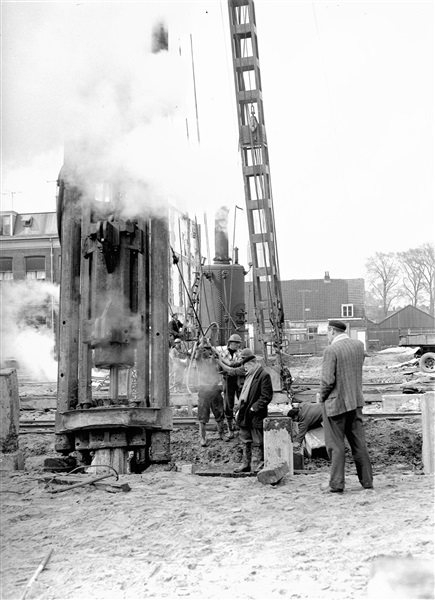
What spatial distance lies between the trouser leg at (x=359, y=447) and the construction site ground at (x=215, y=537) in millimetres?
180

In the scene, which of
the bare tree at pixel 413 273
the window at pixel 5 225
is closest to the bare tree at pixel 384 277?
the bare tree at pixel 413 273

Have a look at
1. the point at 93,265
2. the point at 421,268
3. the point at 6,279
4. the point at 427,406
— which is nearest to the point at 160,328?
the point at 93,265

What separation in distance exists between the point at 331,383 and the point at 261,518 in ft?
5.18

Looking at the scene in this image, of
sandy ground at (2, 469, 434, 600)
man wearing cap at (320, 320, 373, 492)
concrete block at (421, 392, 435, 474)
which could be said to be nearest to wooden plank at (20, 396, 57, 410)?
sandy ground at (2, 469, 434, 600)

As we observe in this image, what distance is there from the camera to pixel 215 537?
18.7ft

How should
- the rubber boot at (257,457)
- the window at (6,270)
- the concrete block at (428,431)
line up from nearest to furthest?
1. the concrete block at (428,431)
2. the rubber boot at (257,457)
3. the window at (6,270)

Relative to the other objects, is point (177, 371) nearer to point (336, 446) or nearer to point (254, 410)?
point (254, 410)

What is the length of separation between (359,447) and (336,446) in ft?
0.73

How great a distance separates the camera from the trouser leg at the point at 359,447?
285 inches

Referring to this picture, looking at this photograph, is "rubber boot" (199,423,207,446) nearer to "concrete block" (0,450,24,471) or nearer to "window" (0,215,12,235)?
"concrete block" (0,450,24,471)

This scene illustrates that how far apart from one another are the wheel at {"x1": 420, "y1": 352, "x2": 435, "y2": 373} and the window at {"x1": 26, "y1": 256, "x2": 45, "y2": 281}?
24.2 m

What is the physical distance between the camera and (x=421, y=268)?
6781 centimetres

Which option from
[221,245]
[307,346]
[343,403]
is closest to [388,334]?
[307,346]

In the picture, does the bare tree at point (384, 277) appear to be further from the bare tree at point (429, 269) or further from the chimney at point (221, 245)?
the chimney at point (221, 245)
